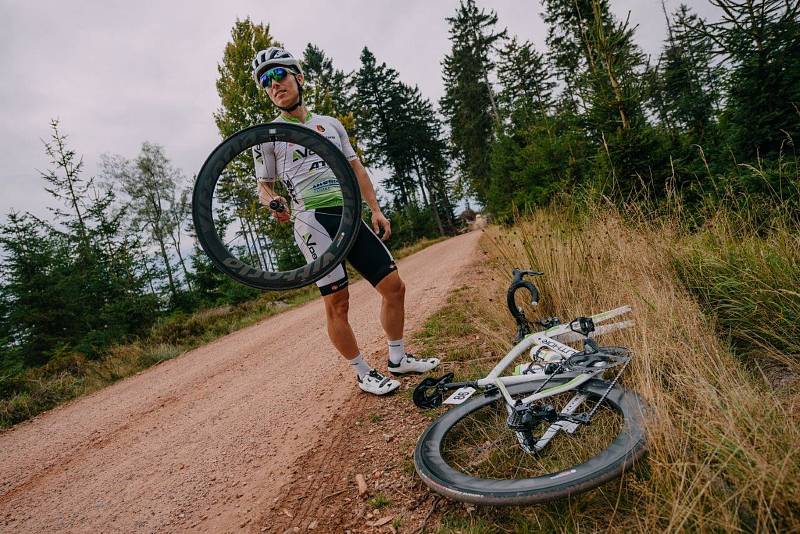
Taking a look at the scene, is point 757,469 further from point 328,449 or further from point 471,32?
point 471,32

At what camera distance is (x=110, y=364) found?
738 centimetres

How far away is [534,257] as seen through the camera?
4.09m

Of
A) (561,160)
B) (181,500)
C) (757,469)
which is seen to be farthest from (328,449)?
(561,160)

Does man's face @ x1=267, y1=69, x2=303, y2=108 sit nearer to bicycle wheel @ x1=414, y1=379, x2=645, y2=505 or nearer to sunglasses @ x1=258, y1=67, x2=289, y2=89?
sunglasses @ x1=258, y1=67, x2=289, y2=89

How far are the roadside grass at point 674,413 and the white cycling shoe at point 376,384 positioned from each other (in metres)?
0.50

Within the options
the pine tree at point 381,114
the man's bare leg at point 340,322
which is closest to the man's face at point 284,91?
the man's bare leg at point 340,322

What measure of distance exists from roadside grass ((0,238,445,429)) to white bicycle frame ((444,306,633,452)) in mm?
6662

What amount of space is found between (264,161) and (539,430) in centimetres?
232

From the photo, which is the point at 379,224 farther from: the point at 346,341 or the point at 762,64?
the point at 762,64

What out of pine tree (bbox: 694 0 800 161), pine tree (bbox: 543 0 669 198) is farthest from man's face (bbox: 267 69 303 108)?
pine tree (bbox: 694 0 800 161)

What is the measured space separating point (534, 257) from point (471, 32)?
2944cm

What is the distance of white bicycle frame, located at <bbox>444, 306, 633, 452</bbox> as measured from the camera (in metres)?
1.72

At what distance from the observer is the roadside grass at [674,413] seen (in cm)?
110

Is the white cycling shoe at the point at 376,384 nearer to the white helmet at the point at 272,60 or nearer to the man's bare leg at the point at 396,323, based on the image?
the man's bare leg at the point at 396,323
